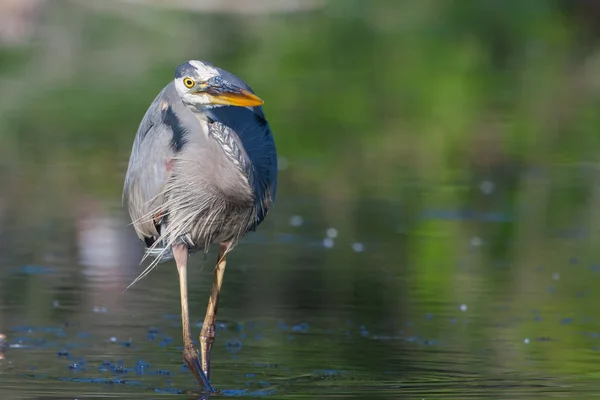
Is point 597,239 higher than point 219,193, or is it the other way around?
point 219,193

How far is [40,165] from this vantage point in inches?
562

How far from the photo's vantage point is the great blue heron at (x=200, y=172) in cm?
707

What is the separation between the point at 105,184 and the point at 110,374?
6.56 m

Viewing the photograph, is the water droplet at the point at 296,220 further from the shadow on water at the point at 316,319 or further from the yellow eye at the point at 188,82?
the yellow eye at the point at 188,82

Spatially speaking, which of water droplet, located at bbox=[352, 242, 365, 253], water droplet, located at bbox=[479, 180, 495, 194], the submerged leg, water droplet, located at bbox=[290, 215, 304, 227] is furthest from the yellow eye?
water droplet, located at bbox=[479, 180, 495, 194]

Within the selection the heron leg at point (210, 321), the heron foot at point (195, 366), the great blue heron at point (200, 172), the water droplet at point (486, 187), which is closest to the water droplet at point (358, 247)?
the water droplet at point (486, 187)

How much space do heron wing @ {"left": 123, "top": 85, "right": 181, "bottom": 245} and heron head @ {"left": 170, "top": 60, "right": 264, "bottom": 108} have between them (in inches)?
11.5

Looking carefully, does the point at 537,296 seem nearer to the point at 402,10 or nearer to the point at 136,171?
the point at 136,171

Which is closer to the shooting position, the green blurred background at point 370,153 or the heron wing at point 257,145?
the heron wing at point 257,145

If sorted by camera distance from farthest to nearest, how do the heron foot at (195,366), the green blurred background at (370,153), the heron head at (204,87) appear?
1. the green blurred background at (370,153)
2. the heron head at (204,87)
3. the heron foot at (195,366)

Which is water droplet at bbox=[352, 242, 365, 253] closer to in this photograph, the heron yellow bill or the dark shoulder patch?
the dark shoulder patch

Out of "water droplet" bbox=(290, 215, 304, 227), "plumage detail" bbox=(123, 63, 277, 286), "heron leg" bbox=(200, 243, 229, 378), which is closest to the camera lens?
"plumage detail" bbox=(123, 63, 277, 286)

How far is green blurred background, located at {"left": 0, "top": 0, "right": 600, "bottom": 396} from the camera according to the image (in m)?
8.98

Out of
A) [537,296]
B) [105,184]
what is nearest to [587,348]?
[537,296]
